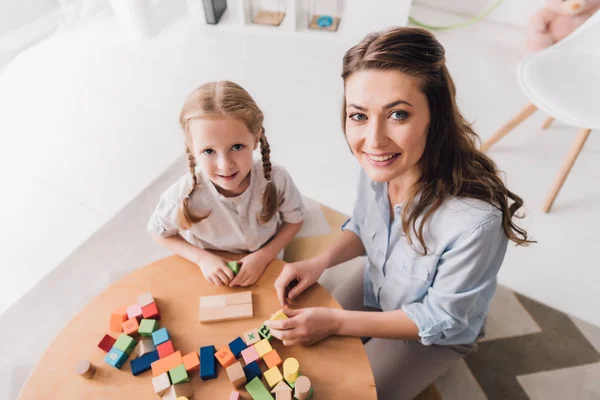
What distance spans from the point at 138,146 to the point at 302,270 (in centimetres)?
131

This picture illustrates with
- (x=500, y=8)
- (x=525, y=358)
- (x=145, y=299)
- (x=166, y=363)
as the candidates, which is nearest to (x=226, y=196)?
(x=145, y=299)

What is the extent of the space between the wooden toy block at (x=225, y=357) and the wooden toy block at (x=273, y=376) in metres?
0.08

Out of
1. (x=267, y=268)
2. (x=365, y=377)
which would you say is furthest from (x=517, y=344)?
(x=267, y=268)

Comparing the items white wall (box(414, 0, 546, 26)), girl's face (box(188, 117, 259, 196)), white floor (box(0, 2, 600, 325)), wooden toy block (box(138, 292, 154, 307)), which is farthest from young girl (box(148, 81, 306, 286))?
white wall (box(414, 0, 546, 26))

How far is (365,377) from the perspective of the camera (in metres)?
0.87

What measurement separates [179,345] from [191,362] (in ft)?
0.21

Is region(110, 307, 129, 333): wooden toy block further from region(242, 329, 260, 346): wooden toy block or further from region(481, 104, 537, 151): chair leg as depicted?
region(481, 104, 537, 151): chair leg

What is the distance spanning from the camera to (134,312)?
95 centimetres

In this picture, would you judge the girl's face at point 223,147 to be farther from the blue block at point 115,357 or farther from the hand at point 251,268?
the blue block at point 115,357

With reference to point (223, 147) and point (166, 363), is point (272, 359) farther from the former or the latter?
point (223, 147)

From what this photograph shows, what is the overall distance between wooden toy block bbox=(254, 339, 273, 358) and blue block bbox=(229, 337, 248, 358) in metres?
0.03

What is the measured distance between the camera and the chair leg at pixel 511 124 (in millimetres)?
1674

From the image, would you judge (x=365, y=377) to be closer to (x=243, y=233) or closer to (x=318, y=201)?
(x=243, y=233)

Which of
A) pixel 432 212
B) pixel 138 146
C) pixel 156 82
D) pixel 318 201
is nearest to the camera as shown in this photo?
pixel 432 212
